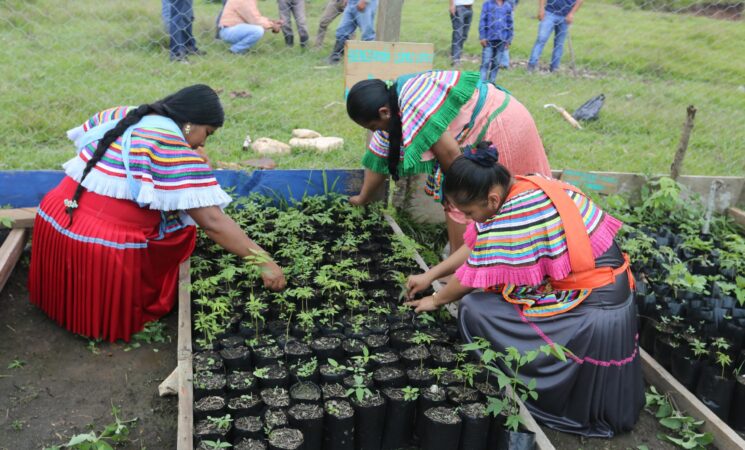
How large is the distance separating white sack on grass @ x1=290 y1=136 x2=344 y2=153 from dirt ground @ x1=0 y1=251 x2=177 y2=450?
2175mm

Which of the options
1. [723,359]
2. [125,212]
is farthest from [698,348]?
[125,212]

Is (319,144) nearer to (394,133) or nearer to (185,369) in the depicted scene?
(394,133)

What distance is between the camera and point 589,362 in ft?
7.98

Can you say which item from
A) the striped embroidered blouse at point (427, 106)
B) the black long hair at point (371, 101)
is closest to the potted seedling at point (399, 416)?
the striped embroidered blouse at point (427, 106)

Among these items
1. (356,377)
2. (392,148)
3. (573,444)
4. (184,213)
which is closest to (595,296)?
(573,444)

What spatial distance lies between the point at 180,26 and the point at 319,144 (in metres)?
2.38

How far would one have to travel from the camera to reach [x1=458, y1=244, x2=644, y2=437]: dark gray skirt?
7.96 feet

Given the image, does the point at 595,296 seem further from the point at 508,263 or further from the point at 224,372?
the point at 224,372

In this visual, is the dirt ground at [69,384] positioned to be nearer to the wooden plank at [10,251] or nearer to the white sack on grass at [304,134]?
the wooden plank at [10,251]

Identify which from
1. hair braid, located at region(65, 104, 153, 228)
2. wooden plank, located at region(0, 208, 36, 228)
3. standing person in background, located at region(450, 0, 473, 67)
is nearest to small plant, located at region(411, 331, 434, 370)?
hair braid, located at region(65, 104, 153, 228)

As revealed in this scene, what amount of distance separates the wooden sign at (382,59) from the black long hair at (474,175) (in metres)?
1.48

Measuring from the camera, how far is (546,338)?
2.45 meters

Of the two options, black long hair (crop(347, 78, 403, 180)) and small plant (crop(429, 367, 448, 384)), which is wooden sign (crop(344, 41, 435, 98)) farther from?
small plant (crop(429, 367, 448, 384))

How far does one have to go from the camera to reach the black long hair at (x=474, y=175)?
7.65 feet
